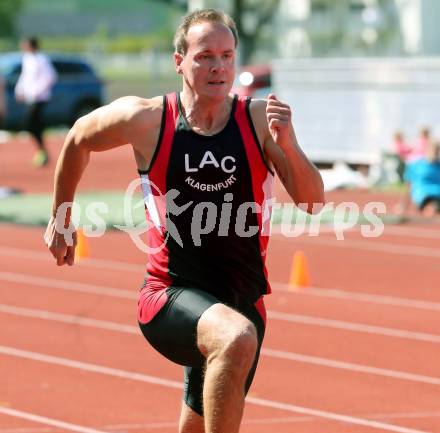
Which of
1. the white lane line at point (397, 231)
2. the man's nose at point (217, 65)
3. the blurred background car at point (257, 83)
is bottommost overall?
the man's nose at point (217, 65)

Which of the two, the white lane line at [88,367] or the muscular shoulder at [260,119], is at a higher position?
the muscular shoulder at [260,119]

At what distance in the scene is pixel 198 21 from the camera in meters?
5.17

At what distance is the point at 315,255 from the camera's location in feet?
46.0

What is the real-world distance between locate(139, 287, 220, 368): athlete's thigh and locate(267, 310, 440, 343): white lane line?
462 centimetres

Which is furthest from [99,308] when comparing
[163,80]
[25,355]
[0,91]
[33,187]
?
[163,80]

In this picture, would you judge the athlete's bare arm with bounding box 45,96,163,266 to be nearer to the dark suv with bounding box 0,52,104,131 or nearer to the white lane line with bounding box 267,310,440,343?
the white lane line with bounding box 267,310,440,343

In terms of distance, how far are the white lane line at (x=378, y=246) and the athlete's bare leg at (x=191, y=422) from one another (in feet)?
28.5

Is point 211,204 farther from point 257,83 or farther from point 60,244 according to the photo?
point 257,83

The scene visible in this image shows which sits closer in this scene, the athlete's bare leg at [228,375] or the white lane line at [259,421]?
the athlete's bare leg at [228,375]

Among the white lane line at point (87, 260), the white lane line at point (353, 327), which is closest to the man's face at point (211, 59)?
the white lane line at point (353, 327)

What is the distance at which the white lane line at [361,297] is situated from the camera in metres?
11.1

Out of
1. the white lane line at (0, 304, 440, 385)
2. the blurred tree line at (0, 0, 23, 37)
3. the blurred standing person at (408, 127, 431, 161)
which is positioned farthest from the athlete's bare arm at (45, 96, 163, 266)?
the blurred tree line at (0, 0, 23, 37)

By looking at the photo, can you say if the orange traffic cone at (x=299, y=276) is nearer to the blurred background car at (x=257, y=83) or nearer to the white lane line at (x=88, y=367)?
the white lane line at (x=88, y=367)

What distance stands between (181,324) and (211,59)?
0.95 metres
